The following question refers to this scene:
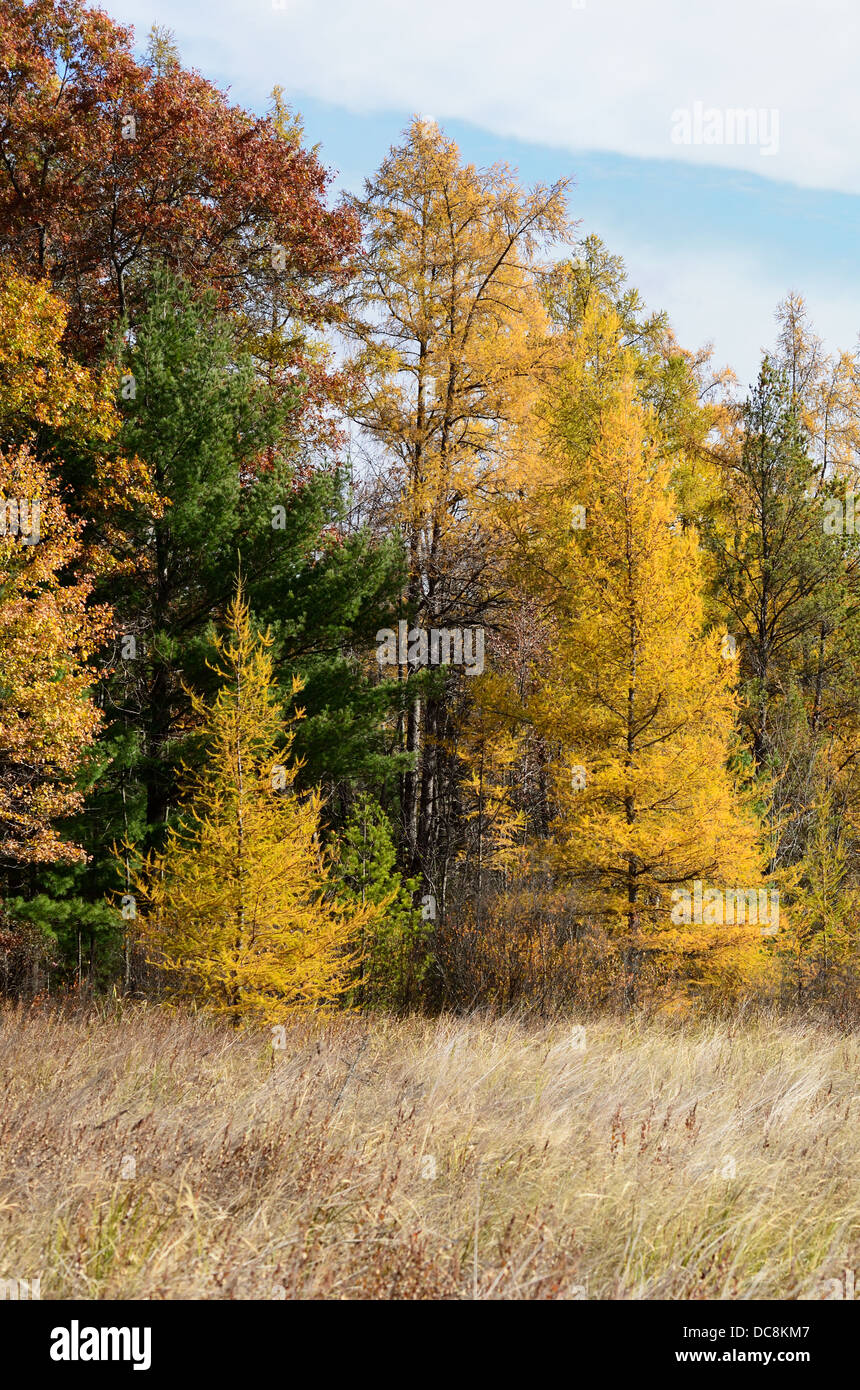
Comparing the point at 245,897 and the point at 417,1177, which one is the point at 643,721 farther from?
the point at 417,1177

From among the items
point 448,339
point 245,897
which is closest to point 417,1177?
point 245,897

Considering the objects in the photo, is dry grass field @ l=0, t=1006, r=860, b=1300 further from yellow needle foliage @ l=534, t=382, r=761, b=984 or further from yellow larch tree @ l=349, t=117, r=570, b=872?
yellow larch tree @ l=349, t=117, r=570, b=872

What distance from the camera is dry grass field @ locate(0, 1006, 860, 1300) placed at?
10.7 ft

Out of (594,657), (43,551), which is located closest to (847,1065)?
(594,657)

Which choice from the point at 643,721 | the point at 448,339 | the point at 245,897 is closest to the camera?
the point at 245,897

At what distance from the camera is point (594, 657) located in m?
12.8

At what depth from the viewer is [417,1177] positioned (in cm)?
402

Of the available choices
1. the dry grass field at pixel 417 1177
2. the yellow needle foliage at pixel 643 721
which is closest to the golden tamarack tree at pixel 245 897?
the yellow needle foliage at pixel 643 721

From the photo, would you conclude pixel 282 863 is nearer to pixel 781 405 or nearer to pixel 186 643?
pixel 186 643

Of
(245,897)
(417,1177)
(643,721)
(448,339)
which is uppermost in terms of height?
(448,339)

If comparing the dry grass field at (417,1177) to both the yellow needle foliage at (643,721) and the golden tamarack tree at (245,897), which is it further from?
the yellow needle foliage at (643,721)

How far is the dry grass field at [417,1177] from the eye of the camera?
→ 3254 mm

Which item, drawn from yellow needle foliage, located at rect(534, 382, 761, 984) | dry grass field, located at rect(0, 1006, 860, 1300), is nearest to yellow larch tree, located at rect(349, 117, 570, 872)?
yellow needle foliage, located at rect(534, 382, 761, 984)

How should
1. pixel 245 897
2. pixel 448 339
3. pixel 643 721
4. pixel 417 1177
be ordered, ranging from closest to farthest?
1. pixel 417 1177
2. pixel 245 897
3. pixel 643 721
4. pixel 448 339
